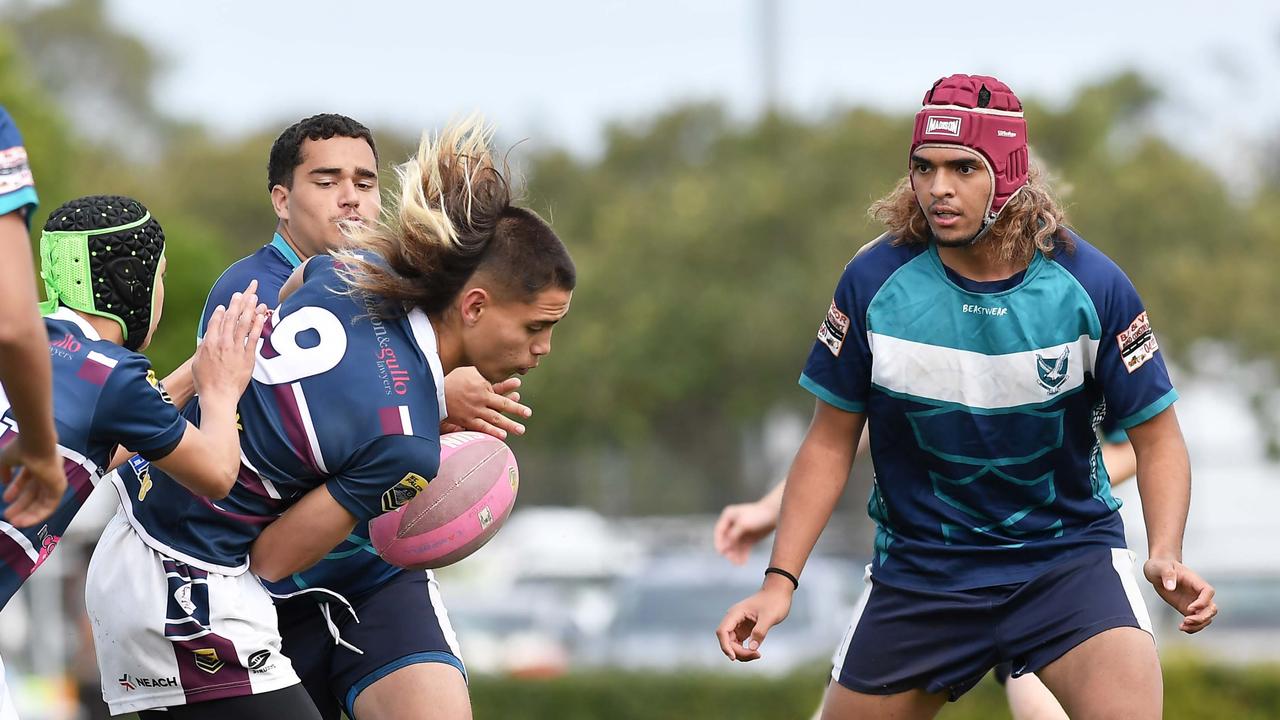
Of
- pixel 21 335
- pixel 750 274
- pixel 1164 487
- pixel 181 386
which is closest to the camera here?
pixel 21 335

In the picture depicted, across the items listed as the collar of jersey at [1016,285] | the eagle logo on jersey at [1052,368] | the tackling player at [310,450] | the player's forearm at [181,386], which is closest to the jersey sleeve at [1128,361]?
the eagle logo on jersey at [1052,368]

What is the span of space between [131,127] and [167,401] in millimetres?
63886

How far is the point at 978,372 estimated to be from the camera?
483 centimetres

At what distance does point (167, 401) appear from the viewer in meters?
3.90

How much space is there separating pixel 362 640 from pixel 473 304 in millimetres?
1160

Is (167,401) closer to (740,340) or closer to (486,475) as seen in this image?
(486,475)

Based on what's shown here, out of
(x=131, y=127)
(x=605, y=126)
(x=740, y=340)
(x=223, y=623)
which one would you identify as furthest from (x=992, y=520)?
(x=131, y=127)

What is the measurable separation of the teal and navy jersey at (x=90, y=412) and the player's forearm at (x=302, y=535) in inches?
17.6

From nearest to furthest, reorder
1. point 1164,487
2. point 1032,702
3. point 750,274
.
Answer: point 1164,487
point 1032,702
point 750,274

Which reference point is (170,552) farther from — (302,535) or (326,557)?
(326,557)

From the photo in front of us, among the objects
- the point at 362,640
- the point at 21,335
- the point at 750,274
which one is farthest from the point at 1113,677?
the point at 750,274

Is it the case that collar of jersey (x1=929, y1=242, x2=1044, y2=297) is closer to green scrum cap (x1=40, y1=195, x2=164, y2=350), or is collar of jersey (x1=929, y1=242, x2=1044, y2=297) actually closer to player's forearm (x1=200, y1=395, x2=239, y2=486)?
→ player's forearm (x1=200, y1=395, x2=239, y2=486)

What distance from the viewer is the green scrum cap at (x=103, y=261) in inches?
158

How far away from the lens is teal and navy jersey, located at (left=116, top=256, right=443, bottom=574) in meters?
4.13
